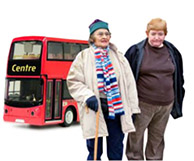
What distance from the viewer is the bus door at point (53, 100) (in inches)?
449

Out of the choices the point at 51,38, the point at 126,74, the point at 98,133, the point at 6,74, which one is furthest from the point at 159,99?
the point at 6,74

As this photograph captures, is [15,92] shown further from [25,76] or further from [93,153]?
[93,153]

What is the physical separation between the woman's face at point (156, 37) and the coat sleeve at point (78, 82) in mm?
1159

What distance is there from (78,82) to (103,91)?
364mm

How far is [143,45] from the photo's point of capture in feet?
20.6

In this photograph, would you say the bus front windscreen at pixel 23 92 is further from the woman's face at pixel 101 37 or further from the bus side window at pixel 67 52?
the woman's face at pixel 101 37

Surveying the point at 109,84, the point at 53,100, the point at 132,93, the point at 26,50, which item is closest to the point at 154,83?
the point at 132,93

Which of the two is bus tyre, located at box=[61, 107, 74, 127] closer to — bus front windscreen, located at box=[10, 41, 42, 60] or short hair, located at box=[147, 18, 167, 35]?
bus front windscreen, located at box=[10, 41, 42, 60]

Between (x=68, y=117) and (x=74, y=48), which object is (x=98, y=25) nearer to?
(x=74, y=48)

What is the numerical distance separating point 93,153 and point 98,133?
34 cm

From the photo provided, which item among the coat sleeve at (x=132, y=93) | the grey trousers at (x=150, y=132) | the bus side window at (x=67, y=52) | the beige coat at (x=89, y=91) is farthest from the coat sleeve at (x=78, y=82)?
the bus side window at (x=67, y=52)

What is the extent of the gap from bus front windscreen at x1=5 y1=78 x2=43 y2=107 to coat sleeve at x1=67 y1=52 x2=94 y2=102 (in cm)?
565

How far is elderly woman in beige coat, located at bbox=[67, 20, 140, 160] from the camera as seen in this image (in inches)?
219

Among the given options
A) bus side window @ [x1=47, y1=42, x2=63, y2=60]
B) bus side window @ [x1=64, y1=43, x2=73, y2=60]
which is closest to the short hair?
bus side window @ [x1=47, y1=42, x2=63, y2=60]
